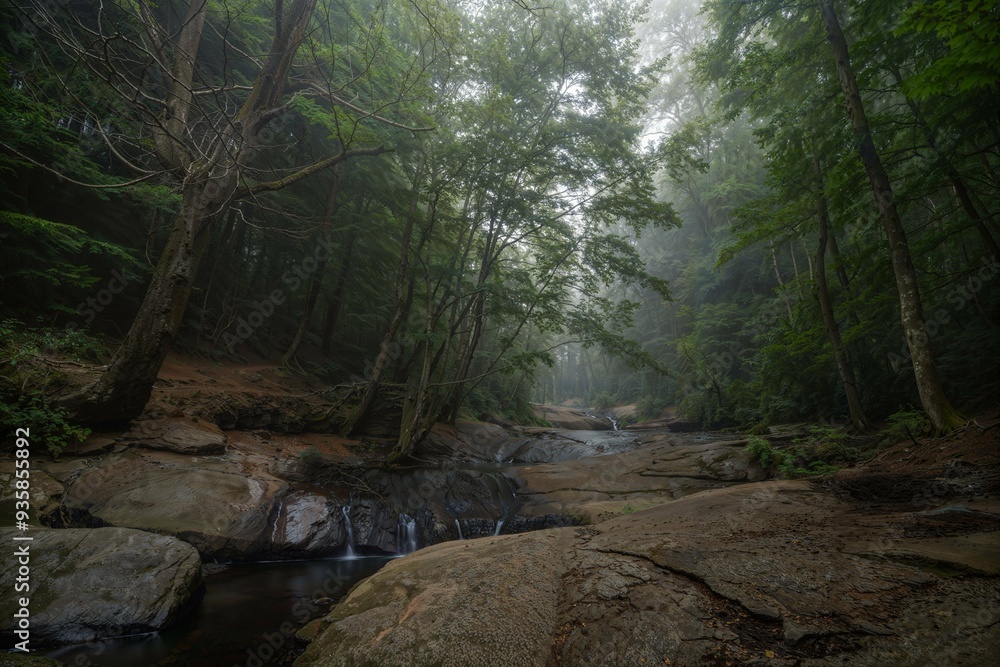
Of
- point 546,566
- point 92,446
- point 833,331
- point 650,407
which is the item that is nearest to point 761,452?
point 833,331

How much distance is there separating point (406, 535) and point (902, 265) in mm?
9100

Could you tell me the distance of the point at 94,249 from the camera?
6793mm

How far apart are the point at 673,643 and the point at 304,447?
8741 mm

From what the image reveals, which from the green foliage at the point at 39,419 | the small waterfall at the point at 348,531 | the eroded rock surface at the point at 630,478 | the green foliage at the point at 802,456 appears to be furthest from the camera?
the eroded rock surface at the point at 630,478

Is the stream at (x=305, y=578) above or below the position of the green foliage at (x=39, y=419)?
below

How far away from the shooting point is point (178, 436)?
682 cm

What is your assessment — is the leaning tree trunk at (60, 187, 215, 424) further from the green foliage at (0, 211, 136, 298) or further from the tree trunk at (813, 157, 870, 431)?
the tree trunk at (813, 157, 870, 431)

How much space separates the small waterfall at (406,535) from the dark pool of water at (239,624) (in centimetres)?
105

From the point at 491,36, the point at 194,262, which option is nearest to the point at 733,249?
the point at 491,36

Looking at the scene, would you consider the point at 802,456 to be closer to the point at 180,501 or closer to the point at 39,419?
the point at 180,501

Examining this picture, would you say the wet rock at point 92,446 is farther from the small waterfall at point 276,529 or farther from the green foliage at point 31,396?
the small waterfall at point 276,529

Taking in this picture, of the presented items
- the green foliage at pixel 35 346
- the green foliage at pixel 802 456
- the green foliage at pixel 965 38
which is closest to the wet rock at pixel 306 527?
the green foliage at pixel 35 346

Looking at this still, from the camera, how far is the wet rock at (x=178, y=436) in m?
6.44

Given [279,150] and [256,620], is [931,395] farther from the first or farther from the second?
[279,150]
